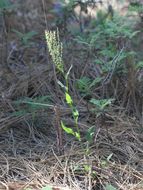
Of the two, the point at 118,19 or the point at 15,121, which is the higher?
the point at 118,19

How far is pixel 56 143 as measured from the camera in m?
2.40

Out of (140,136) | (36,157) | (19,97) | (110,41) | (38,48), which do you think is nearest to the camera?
(36,157)

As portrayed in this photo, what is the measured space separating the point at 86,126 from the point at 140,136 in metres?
0.33

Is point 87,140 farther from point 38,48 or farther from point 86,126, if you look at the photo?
point 38,48

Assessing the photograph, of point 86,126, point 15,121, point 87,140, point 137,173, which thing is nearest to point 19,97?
point 15,121

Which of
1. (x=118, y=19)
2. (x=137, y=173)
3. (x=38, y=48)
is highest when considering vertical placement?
(x=118, y=19)

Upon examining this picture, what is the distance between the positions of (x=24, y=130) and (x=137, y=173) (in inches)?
29.4

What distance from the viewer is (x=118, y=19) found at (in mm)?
3014

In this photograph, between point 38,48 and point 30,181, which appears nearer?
point 30,181

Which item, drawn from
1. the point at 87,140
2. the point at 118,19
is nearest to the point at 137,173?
the point at 87,140

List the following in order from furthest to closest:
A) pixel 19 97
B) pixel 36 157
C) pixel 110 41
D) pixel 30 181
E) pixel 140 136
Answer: pixel 110 41 → pixel 19 97 → pixel 140 136 → pixel 36 157 → pixel 30 181

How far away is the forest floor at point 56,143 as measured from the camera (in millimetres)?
2104

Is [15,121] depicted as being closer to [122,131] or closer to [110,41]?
[122,131]

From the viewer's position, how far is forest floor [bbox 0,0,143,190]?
82.8 inches
